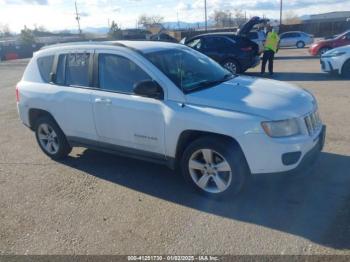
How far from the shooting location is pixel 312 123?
3982mm

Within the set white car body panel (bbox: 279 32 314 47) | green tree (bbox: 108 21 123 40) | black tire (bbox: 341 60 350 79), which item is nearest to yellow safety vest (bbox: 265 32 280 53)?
black tire (bbox: 341 60 350 79)

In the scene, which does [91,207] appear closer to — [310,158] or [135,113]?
[135,113]

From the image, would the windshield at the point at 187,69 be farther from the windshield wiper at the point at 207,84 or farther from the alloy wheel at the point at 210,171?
the alloy wheel at the point at 210,171

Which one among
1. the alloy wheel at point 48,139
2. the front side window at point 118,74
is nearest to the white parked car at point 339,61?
the front side window at point 118,74

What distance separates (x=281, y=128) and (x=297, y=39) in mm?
29261

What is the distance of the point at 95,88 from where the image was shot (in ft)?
15.5

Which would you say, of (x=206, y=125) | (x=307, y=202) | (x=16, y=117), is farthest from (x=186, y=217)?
(x=16, y=117)

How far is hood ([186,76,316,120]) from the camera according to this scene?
12.1ft

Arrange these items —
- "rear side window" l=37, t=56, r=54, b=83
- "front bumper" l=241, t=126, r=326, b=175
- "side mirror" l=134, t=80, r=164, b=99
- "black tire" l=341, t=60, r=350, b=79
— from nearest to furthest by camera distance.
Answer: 1. "front bumper" l=241, t=126, r=326, b=175
2. "side mirror" l=134, t=80, r=164, b=99
3. "rear side window" l=37, t=56, r=54, b=83
4. "black tire" l=341, t=60, r=350, b=79

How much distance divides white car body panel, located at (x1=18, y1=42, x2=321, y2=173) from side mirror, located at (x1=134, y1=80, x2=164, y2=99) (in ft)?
0.20

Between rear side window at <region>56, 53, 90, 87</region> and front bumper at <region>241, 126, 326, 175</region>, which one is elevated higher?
rear side window at <region>56, 53, 90, 87</region>

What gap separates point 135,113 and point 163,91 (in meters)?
0.46

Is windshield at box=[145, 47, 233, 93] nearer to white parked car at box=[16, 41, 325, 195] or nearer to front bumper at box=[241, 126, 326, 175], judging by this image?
white parked car at box=[16, 41, 325, 195]

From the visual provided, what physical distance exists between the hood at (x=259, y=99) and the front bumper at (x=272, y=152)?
25 centimetres
